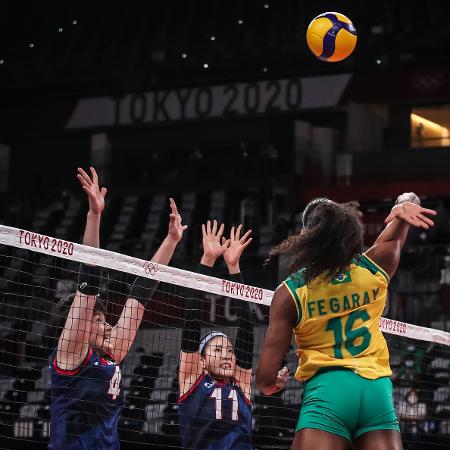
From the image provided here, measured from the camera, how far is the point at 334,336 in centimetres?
462

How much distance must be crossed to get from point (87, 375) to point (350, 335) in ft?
7.17

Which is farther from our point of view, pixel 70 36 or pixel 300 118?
pixel 70 36

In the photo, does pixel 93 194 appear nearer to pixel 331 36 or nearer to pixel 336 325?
pixel 336 325

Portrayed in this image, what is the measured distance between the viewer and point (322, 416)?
4449mm

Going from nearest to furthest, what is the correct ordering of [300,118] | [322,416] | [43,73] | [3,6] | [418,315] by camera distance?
1. [322,416]
2. [418,315]
3. [300,118]
4. [43,73]
5. [3,6]

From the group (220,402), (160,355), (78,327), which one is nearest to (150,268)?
(220,402)

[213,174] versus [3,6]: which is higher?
[3,6]

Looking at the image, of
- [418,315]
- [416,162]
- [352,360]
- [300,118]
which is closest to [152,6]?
[300,118]

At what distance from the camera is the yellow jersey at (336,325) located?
461cm

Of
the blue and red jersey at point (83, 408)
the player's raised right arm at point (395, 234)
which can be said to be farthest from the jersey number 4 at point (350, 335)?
the blue and red jersey at point (83, 408)

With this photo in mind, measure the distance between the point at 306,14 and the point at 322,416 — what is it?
23.2 m

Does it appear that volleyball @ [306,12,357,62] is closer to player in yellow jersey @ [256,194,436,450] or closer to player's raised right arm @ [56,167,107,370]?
player's raised right arm @ [56,167,107,370]

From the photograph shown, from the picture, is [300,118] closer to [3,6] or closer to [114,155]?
[114,155]

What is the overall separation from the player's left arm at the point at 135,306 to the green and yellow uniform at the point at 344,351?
86.1 inches
